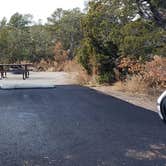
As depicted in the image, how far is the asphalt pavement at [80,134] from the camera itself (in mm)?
A: 7129

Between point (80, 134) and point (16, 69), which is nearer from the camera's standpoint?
point (80, 134)

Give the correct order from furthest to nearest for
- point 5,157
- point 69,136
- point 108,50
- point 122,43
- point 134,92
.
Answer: point 108,50
point 134,92
point 122,43
point 69,136
point 5,157

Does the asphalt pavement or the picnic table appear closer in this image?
the asphalt pavement

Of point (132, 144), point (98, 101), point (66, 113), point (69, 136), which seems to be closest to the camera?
point (132, 144)

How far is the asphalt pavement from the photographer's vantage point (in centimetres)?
713

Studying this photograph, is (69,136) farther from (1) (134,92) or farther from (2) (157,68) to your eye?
(1) (134,92)

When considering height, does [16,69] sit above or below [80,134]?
below

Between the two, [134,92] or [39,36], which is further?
[39,36]

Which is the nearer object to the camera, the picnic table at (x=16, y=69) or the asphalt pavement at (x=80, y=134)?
the asphalt pavement at (x=80, y=134)

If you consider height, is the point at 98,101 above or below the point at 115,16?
below

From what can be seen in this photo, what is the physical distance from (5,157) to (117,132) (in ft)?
8.69

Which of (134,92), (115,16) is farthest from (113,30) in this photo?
(134,92)

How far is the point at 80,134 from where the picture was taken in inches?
356

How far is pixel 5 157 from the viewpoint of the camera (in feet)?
23.8
